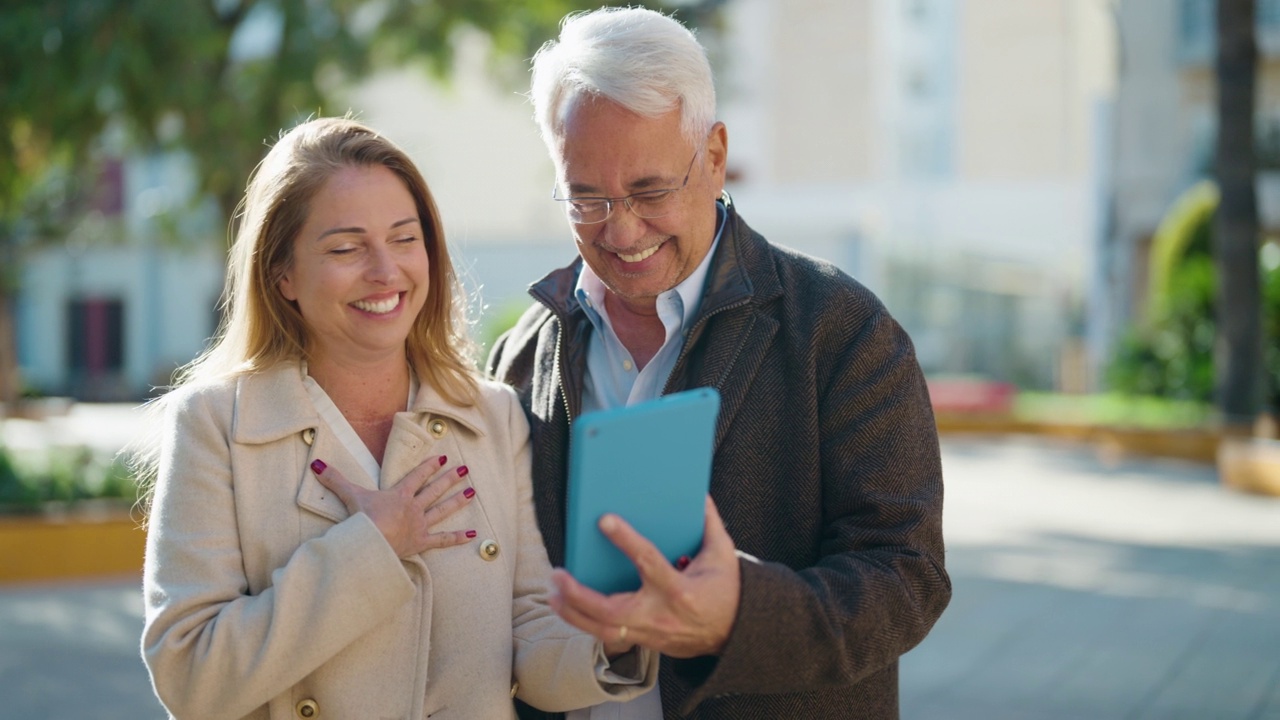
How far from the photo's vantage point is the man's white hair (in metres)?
2.40

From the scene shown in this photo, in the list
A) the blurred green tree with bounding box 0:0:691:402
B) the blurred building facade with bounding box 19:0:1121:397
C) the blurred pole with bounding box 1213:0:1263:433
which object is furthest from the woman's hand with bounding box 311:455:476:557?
the blurred building facade with bounding box 19:0:1121:397

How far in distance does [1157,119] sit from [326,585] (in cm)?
2525

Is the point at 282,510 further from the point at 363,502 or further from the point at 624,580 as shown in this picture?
the point at 624,580

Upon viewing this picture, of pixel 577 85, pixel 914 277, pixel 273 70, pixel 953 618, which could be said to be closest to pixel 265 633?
pixel 577 85

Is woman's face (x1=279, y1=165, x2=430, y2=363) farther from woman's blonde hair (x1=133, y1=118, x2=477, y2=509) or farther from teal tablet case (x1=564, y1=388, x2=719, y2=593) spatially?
teal tablet case (x1=564, y1=388, x2=719, y2=593)

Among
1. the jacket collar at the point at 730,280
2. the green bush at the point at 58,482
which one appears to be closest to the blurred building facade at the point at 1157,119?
the green bush at the point at 58,482

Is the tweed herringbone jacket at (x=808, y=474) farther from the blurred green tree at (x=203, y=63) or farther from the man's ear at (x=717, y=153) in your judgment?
the blurred green tree at (x=203, y=63)

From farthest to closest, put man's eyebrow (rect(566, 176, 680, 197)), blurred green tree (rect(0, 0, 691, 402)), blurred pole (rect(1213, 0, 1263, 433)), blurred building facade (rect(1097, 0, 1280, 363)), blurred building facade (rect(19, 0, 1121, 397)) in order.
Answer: blurred building facade (rect(19, 0, 1121, 397)), blurred building facade (rect(1097, 0, 1280, 363)), blurred pole (rect(1213, 0, 1263, 433)), blurred green tree (rect(0, 0, 691, 402)), man's eyebrow (rect(566, 176, 680, 197))

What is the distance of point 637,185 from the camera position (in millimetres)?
2449

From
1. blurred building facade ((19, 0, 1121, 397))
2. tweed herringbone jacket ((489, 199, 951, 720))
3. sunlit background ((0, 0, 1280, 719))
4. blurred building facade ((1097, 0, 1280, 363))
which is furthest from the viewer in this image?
blurred building facade ((19, 0, 1121, 397))

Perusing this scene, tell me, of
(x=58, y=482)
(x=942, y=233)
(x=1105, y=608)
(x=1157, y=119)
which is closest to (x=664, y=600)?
(x=1105, y=608)

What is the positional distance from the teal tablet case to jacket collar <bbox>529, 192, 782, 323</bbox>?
0.57 meters

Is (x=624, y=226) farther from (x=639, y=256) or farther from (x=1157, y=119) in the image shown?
(x=1157, y=119)

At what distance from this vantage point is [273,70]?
30.8 ft
